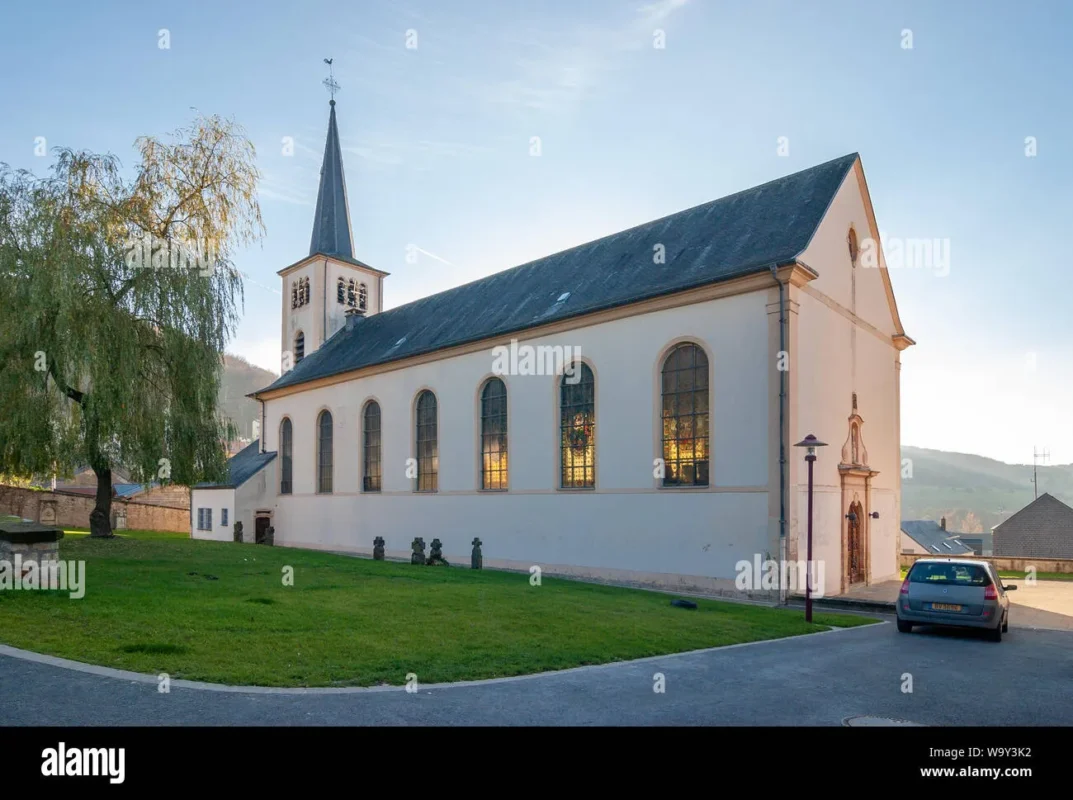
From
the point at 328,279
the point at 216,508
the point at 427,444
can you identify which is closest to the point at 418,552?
Answer: the point at 427,444

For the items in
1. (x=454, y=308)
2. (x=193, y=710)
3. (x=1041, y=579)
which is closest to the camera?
(x=193, y=710)

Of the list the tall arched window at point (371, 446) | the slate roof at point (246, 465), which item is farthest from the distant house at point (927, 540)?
the slate roof at point (246, 465)

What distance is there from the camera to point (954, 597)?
40.5 ft

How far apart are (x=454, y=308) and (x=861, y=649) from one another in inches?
890

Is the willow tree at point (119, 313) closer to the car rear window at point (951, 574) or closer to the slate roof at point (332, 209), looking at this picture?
the car rear window at point (951, 574)

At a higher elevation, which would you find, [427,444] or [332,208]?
[332,208]

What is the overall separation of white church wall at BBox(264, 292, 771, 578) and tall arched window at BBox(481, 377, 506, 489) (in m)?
0.30

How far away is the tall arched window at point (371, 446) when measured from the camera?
30.1m

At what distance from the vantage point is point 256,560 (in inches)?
797

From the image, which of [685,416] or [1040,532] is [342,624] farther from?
[1040,532]

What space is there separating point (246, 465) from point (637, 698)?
33566mm

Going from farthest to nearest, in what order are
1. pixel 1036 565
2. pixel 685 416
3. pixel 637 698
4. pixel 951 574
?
pixel 1036 565, pixel 685 416, pixel 951 574, pixel 637 698

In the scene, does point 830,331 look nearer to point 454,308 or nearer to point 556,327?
point 556,327
